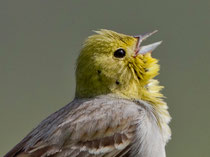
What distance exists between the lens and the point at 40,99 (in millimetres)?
11492

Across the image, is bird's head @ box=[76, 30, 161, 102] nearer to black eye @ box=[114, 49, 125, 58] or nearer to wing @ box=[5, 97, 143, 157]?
black eye @ box=[114, 49, 125, 58]

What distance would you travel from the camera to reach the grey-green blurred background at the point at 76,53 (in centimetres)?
1063

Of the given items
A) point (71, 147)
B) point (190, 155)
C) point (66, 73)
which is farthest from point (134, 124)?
point (66, 73)

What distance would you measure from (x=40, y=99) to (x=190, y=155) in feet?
7.46

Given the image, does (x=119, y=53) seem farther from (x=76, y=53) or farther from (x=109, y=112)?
(x=76, y=53)

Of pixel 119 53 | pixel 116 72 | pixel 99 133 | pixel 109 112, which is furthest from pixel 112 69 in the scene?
pixel 99 133

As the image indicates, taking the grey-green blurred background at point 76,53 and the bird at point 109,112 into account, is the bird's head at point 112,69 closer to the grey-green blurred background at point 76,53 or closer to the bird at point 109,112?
the bird at point 109,112

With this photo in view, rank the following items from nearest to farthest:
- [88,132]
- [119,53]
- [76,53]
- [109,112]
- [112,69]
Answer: [88,132] < [109,112] < [112,69] < [119,53] < [76,53]

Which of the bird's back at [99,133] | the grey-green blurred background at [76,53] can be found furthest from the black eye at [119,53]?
the grey-green blurred background at [76,53]

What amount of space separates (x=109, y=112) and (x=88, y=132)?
292 millimetres

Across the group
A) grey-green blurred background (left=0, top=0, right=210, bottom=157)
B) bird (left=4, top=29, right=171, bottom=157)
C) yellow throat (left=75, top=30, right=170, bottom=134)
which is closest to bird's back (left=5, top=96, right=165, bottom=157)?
bird (left=4, top=29, right=171, bottom=157)

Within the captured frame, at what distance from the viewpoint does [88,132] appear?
26.2 ft

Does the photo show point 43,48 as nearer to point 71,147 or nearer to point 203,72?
point 203,72

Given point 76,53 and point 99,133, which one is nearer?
point 99,133
